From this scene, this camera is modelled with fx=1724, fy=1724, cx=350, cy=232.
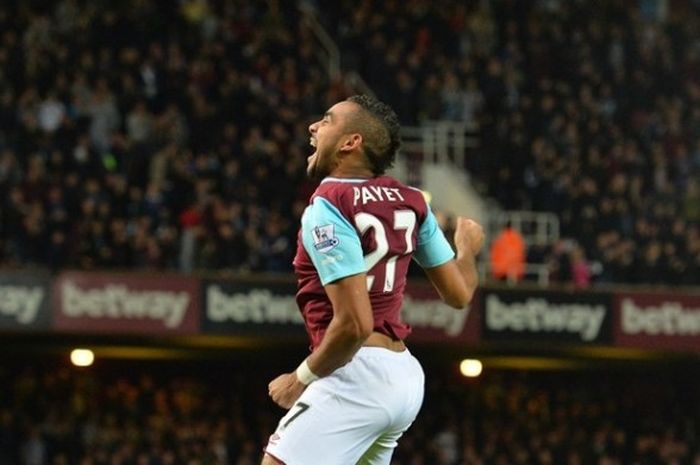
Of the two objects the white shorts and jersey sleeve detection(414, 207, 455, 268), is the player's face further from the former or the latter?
the white shorts

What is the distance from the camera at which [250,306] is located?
19.8 m

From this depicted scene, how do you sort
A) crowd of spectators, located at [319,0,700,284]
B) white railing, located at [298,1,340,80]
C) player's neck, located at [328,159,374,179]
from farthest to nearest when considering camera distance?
1. white railing, located at [298,1,340,80]
2. crowd of spectators, located at [319,0,700,284]
3. player's neck, located at [328,159,374,179]

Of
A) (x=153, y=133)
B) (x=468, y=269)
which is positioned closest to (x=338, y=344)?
(x=468, y=269)

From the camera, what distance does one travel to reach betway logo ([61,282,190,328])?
19.1 meters

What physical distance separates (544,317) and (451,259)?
49.3 feet

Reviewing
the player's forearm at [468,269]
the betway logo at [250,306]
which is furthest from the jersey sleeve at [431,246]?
the betway logo at [250,306]

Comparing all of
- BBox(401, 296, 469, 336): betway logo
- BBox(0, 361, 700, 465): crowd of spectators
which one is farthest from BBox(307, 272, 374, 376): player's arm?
BBox(0, 361, 700, 465): crowd of spectators

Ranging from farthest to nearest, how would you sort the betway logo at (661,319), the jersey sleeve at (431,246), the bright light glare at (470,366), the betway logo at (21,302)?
the bright light glare at (470,366) < the betway logo at (661,319) < the betway logo at (21,302) < the jersey sleeve at (431,246)

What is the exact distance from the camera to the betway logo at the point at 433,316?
20281mm

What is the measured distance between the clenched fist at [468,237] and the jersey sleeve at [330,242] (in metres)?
0.88

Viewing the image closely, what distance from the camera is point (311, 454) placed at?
5.86m

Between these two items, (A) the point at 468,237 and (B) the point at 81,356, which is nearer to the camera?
(A) the point at 468,237

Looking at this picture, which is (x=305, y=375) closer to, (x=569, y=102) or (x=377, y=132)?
(x=377, y=132)

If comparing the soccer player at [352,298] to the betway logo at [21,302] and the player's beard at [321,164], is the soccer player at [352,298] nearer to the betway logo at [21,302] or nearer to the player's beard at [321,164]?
the player's beard at [321,164]
